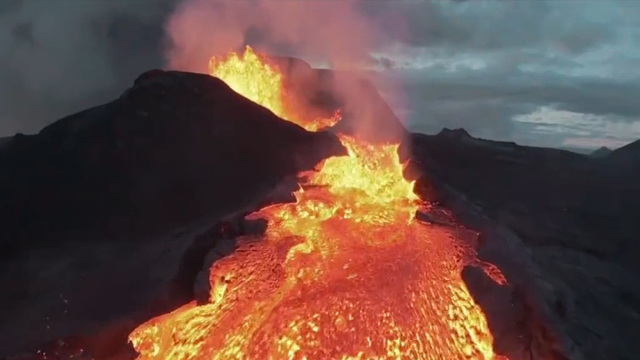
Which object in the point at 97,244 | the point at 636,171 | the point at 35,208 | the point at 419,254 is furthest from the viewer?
the point at 636,171

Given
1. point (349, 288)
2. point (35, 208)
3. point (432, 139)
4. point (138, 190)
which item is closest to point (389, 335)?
point (349, 288)

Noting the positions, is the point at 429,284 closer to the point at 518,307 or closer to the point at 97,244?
the point at 518,307

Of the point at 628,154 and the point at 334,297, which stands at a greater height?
the point at 628,154

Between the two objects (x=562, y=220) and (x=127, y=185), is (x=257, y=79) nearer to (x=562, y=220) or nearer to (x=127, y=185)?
(x=127, y=185)

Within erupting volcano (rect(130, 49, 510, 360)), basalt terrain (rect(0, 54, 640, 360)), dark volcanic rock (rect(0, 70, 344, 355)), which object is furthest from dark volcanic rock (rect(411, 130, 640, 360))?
dark volcanic rock (rect(0, 70, 344, 355))

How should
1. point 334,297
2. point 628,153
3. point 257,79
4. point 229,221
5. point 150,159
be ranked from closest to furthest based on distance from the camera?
point 334,297, point 229,221, point 150,159, point 257,79, point 628,153

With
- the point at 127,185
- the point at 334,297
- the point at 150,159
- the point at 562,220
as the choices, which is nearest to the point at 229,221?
the point at 334,297

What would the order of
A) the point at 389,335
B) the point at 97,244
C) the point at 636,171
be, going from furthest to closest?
the point at 636,171, the point at 97,244, the point at 389,335
